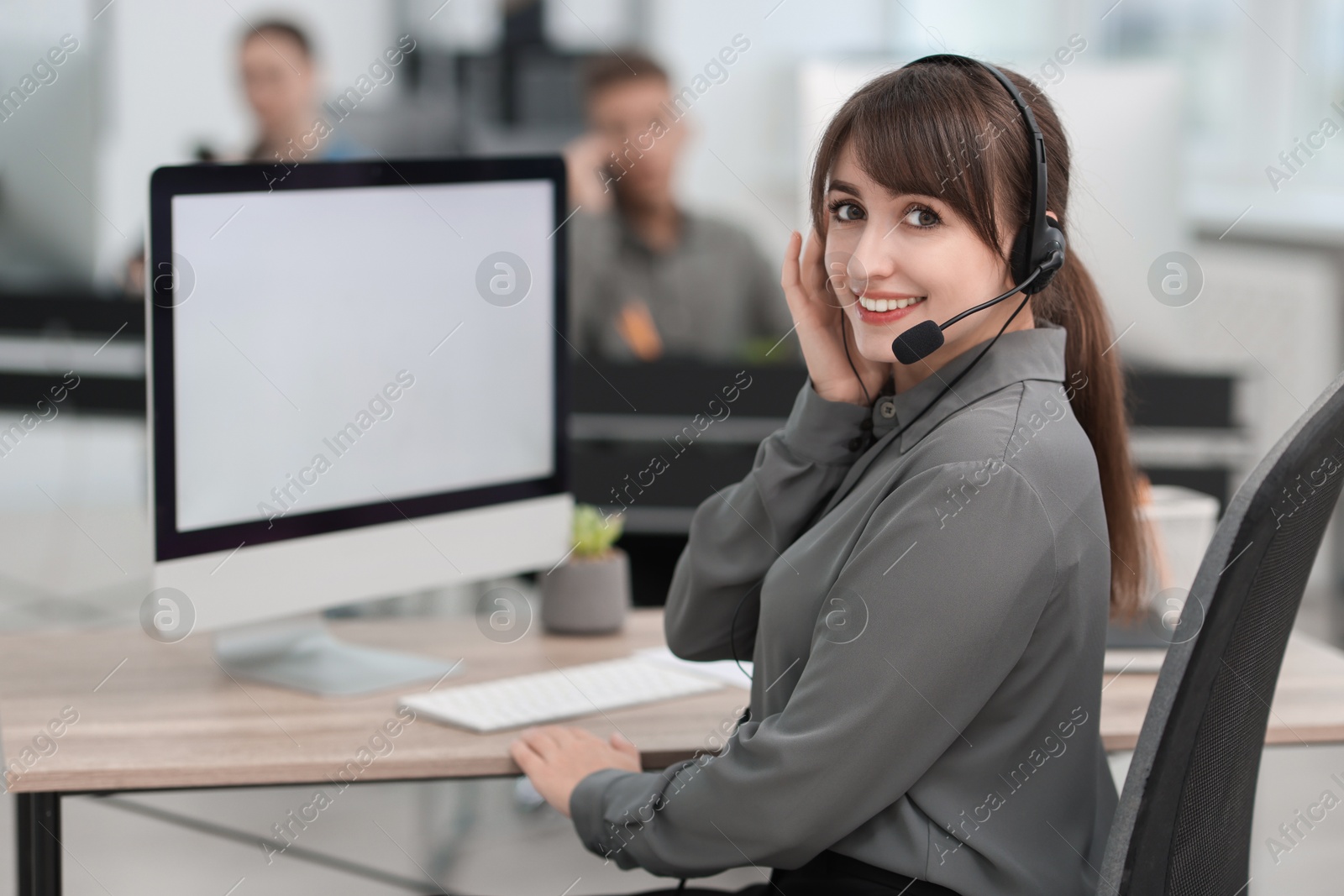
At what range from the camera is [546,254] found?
1.66 m

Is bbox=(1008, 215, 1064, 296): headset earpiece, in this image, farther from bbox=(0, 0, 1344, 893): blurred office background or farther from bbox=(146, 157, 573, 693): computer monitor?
bbox=(146, 157, 573, 693): computer monitor

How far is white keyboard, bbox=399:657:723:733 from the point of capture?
139 cm

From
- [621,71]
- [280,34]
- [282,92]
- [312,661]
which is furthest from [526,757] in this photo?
[280,34]

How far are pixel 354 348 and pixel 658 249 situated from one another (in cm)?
201

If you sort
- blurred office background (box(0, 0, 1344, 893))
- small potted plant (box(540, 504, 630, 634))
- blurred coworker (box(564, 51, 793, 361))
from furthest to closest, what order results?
blurred coworker (box(564, 51, 793, 361))
blurred office background (box(0, 0, 1344, 893))
small potted plant (box(540, 504, 630, 634))

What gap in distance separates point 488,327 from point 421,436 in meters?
0.15

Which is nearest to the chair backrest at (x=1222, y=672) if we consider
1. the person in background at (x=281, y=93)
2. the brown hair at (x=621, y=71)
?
the brown hair at (x=621, y=71)

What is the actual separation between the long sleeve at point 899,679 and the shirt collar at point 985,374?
10cm

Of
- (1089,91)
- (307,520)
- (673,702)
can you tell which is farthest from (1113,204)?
(307,520)

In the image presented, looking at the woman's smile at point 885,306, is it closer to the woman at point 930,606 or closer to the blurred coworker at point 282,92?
the woman at point 930,606

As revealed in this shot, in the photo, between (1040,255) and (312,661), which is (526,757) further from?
(1040,255)

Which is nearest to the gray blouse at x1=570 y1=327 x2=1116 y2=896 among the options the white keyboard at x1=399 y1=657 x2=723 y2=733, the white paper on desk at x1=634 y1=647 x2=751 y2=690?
the white keyboard at x1=399 y1=657 x2=723 y2=733

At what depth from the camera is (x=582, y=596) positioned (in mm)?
1700

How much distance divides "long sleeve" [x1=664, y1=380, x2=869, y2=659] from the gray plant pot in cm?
30
